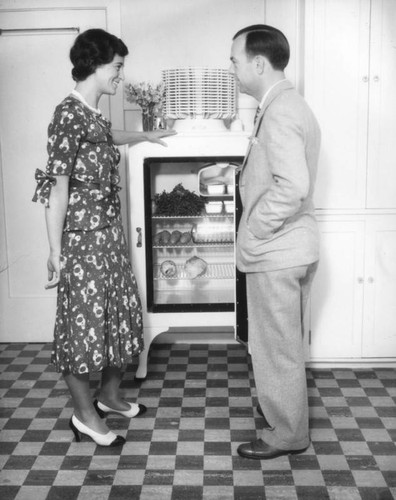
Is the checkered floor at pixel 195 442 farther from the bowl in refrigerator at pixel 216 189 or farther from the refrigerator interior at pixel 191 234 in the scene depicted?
the bowl in refrigerator at pixel 216 189

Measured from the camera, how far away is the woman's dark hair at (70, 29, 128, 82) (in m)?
2.75

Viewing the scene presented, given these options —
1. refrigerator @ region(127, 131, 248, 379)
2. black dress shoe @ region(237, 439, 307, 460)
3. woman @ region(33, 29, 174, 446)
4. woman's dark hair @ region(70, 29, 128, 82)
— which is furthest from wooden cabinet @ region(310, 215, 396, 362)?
woman's dark hair @ region(70, 29, 128, 82)

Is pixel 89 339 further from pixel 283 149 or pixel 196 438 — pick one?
pixel 283 149

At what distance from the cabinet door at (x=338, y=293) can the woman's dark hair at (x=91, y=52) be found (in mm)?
1533

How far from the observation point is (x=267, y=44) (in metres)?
2.51

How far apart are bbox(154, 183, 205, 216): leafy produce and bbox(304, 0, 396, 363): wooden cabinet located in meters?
0.68

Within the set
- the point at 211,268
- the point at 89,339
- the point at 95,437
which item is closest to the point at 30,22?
the point at 211,268

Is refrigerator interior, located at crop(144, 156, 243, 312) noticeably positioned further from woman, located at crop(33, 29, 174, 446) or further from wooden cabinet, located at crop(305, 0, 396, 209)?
woman, located at crop(33, 29, 174, 446)

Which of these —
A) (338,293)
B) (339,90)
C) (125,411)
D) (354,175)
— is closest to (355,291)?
(338,293)

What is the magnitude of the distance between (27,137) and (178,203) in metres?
1.16

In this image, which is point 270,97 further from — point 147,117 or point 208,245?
point 208,245

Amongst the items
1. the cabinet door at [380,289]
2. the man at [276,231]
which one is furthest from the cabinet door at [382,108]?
the man at [276,231]

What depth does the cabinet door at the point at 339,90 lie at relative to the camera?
3.41 metres

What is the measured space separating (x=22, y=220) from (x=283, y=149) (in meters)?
2.37
